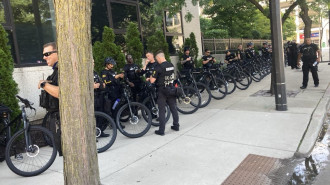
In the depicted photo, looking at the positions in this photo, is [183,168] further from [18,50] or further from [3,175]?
[18,50]

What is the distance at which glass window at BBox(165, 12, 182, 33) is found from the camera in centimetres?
1137

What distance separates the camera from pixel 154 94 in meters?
6.12

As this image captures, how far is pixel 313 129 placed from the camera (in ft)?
16.9

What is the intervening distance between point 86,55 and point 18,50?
472 centimetres

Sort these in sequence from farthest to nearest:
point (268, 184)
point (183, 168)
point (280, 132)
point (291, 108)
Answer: point (291, 108) < point (280, 132) < point (183, 168) < point (268, 184)

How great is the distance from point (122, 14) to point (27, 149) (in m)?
6.18

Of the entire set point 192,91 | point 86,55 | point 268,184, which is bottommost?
point 268,184

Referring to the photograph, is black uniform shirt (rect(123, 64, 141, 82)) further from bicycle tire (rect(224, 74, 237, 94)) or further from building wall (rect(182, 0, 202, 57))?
building wall (rect(182, 0, 202, 57))

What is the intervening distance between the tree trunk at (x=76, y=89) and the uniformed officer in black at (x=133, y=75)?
3.79m

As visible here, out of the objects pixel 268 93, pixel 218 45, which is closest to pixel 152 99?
pixel 268 93

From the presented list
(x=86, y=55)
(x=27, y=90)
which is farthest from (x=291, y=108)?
(x=27, y=90)

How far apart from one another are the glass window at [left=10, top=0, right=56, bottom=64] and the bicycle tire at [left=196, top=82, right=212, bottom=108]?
12.9ft

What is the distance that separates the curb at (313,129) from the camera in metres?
4.23

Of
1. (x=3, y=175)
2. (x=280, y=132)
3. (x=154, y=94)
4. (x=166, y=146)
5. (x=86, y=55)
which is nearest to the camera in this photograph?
(x=86, y=55)
